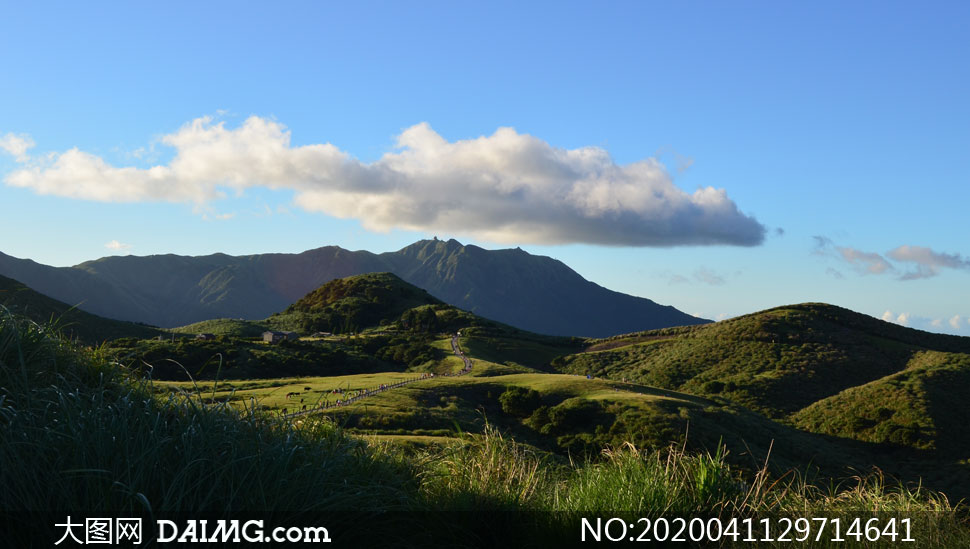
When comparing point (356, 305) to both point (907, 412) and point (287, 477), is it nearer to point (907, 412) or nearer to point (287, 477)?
point (907, 412)

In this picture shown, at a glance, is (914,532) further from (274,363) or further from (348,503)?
(274,363)

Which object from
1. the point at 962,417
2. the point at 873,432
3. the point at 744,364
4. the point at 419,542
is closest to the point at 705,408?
the point at 873,432

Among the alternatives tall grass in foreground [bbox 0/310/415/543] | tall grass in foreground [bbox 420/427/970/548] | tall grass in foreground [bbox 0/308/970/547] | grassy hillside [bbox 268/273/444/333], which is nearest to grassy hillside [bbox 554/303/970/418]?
grassy hillside [bbox 268/273/444/333]

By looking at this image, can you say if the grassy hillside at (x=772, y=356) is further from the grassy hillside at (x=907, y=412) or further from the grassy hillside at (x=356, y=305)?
the grassy hillside at (x=356, y=305)

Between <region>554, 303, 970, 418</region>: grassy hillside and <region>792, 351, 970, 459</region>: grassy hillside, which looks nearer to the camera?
<region>792, 351, 970, 459</region>: grassy hillside

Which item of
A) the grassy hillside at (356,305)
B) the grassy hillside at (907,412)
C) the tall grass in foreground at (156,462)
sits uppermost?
the grassy hillside at (356,305)

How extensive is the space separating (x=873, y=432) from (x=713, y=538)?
5905 cm

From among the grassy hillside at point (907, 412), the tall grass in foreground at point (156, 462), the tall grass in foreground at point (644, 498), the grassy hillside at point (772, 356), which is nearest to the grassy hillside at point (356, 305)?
the grassy hillside at point (772, 356)

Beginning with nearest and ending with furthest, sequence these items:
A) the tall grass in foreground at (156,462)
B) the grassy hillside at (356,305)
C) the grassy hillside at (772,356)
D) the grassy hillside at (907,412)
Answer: the tall grass in foreground at (156,462) → the grassy hillside at (907,412) → the grassy hillside at (772,356) → the grassy hillside at (356,305)

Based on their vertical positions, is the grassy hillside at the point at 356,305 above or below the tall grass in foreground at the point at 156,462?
above

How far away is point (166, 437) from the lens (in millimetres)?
6938

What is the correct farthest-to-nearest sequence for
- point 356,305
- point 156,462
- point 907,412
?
point 356,305, point 907,412, point 156,462

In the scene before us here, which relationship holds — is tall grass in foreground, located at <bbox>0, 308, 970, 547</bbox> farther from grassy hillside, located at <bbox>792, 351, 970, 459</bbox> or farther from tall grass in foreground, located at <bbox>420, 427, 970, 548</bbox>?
grassy hillside, located at <bbox>792, 351, 970, 459</bbox>

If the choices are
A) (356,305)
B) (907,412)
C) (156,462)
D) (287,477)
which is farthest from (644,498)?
(356,305)
